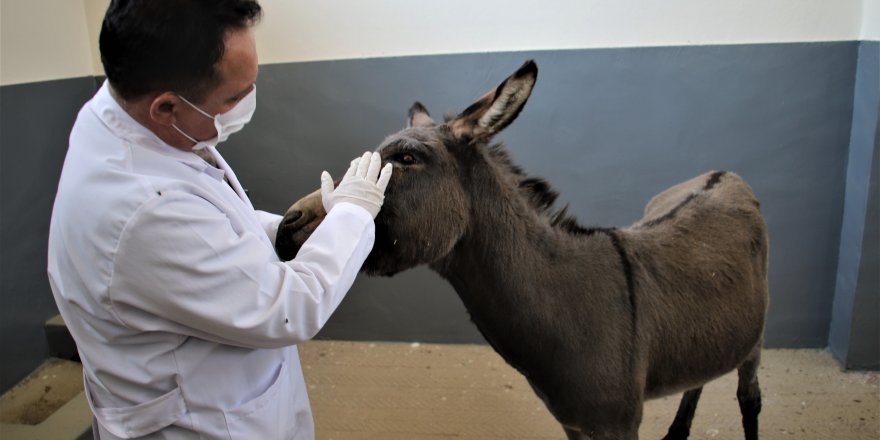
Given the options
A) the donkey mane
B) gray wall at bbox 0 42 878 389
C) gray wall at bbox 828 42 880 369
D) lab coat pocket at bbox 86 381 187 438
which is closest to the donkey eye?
the donkey mane

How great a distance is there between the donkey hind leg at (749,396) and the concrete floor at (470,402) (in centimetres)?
21

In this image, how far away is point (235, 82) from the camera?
46.0 inches

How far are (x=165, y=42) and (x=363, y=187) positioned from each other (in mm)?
551

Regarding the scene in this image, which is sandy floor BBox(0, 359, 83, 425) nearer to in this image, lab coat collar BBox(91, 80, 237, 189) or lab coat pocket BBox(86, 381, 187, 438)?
lab coat pocket BBox(86, 381, 187, 438)

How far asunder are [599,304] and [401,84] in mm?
1889

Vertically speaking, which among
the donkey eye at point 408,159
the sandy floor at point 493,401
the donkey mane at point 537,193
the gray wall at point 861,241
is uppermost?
the donkey eye at point 408,159

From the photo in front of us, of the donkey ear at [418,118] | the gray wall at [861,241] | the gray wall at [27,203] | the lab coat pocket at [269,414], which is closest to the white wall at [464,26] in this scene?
the gray wall at [27,203]

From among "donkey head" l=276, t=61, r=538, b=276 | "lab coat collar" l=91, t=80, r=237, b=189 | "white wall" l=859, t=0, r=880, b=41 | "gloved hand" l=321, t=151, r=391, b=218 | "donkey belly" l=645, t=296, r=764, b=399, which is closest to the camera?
"lab coat collar" l=91, t=80, r=237, b=189

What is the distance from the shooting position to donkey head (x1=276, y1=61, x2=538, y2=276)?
154 cm

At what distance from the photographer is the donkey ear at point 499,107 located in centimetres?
153

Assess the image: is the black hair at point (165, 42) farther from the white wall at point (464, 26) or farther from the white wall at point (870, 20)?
the white wall at point (870, 20)

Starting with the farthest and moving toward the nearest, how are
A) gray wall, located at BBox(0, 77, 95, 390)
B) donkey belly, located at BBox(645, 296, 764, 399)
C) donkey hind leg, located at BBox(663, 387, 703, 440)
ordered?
1. gray wall, located at BBox(0, 77, 95, 390)
2. donkey hind leg, located at BBox(663, 387, 703, 440)
3. donkey belly, located at BBox(645, 296, 764, 399)

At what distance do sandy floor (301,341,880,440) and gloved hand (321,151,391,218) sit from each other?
1715 mm

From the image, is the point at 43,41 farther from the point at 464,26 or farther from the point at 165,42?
the point at 165,42
